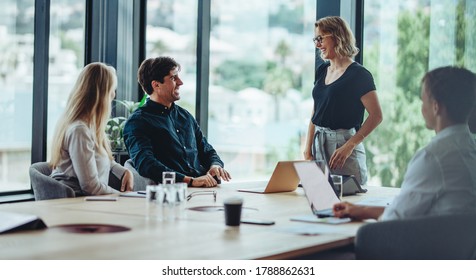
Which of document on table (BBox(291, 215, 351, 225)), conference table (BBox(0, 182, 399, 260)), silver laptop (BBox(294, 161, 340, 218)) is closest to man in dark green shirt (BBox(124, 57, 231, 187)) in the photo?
conference table (BBox(0, 182, 399, 260))

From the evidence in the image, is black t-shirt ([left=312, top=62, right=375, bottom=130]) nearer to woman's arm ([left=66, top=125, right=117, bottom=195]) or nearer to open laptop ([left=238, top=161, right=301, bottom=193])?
open laptop ([left=238, top=161, right=301, bottom=193])

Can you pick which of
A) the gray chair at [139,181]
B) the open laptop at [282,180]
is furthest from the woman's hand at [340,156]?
the gray chair at [139,181]

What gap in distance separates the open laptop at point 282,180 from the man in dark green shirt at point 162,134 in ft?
1.43

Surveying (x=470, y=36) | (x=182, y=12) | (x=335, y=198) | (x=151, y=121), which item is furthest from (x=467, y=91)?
(x=182, y=12)

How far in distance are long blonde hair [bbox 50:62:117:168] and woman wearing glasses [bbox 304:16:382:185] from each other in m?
1.29

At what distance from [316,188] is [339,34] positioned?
177cm

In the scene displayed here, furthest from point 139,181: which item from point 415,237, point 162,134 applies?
point 415,237

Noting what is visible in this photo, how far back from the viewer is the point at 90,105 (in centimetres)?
357

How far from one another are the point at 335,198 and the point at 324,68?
5.88 feet

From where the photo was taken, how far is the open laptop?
3.43 m

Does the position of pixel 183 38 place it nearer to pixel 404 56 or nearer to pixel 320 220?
pixel 404 56

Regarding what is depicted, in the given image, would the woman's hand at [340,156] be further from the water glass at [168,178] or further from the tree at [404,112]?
the tree at [404,112]

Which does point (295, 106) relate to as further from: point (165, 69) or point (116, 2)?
point (165, 69)

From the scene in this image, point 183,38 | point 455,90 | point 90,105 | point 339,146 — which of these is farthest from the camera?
point 183,38
